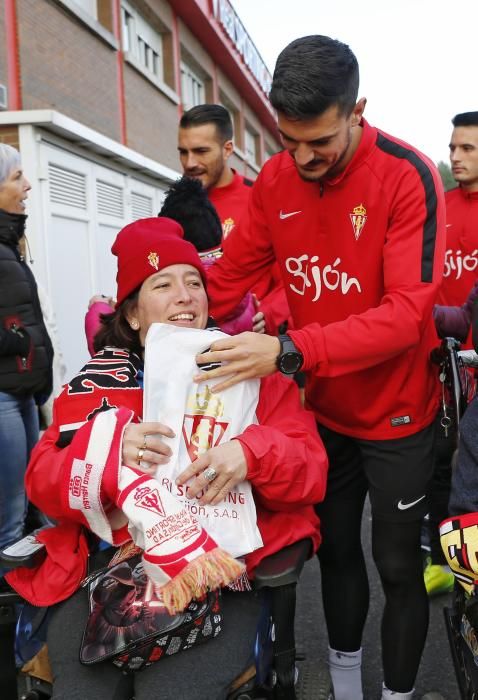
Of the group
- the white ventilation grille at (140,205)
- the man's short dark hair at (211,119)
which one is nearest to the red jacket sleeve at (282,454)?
the man's short dark hair at (211,119)

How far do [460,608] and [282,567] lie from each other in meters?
0.56

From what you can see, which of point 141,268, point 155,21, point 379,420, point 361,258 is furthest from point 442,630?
point 155,21

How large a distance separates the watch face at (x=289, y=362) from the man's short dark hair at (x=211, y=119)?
2.02 metres

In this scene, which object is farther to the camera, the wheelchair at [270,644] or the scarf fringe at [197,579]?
the wheelchair at [270,644]

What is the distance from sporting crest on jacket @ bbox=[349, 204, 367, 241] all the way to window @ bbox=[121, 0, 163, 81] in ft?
28.8

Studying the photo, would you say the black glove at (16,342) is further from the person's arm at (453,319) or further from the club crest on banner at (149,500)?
the person's arm at (453,319)

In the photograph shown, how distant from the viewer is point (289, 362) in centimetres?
188

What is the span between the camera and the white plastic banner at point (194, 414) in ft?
5.76

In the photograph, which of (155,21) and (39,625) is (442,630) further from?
(155,21)

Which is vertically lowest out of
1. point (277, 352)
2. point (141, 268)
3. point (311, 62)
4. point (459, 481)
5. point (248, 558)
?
point (248, 558)

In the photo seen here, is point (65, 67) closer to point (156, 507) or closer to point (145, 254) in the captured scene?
point (145, 254)

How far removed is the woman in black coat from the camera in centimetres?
312

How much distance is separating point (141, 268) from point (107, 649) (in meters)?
1.06

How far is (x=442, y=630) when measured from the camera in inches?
122
